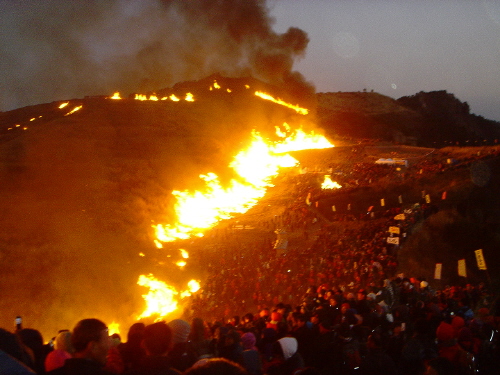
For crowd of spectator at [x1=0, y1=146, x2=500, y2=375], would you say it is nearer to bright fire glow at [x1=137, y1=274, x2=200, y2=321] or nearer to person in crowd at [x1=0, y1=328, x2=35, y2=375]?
person in crowd at [x1=0, y1=328, x2=35, y2=375]

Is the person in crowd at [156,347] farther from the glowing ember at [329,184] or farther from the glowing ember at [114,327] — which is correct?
the glowing ember at [329,184]

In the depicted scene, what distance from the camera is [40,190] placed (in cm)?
2731

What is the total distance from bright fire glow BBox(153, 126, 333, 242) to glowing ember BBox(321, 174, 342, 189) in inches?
178

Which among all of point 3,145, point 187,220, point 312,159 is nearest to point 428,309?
point 187,220

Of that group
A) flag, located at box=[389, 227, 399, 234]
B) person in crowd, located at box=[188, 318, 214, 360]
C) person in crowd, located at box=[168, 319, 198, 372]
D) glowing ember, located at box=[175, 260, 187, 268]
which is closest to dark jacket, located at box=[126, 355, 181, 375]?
person in crowd, located at box=[168, 319, 198, 372]

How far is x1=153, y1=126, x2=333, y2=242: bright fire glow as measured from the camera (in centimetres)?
2625

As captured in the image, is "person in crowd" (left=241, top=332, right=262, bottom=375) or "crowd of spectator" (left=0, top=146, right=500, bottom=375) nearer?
"crowd of spectator" (left=0, top=146, right=500, bottom=375)

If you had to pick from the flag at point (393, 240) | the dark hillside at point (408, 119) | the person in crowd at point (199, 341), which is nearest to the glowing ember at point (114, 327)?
the flag at point (393, 240)

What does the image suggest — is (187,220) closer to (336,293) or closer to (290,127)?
(336,293)

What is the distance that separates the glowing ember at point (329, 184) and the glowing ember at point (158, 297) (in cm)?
1391

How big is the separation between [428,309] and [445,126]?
68.1m

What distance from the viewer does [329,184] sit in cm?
3073

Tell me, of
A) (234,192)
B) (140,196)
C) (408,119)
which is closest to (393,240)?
(234,192)

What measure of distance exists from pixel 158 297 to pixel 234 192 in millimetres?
13976
